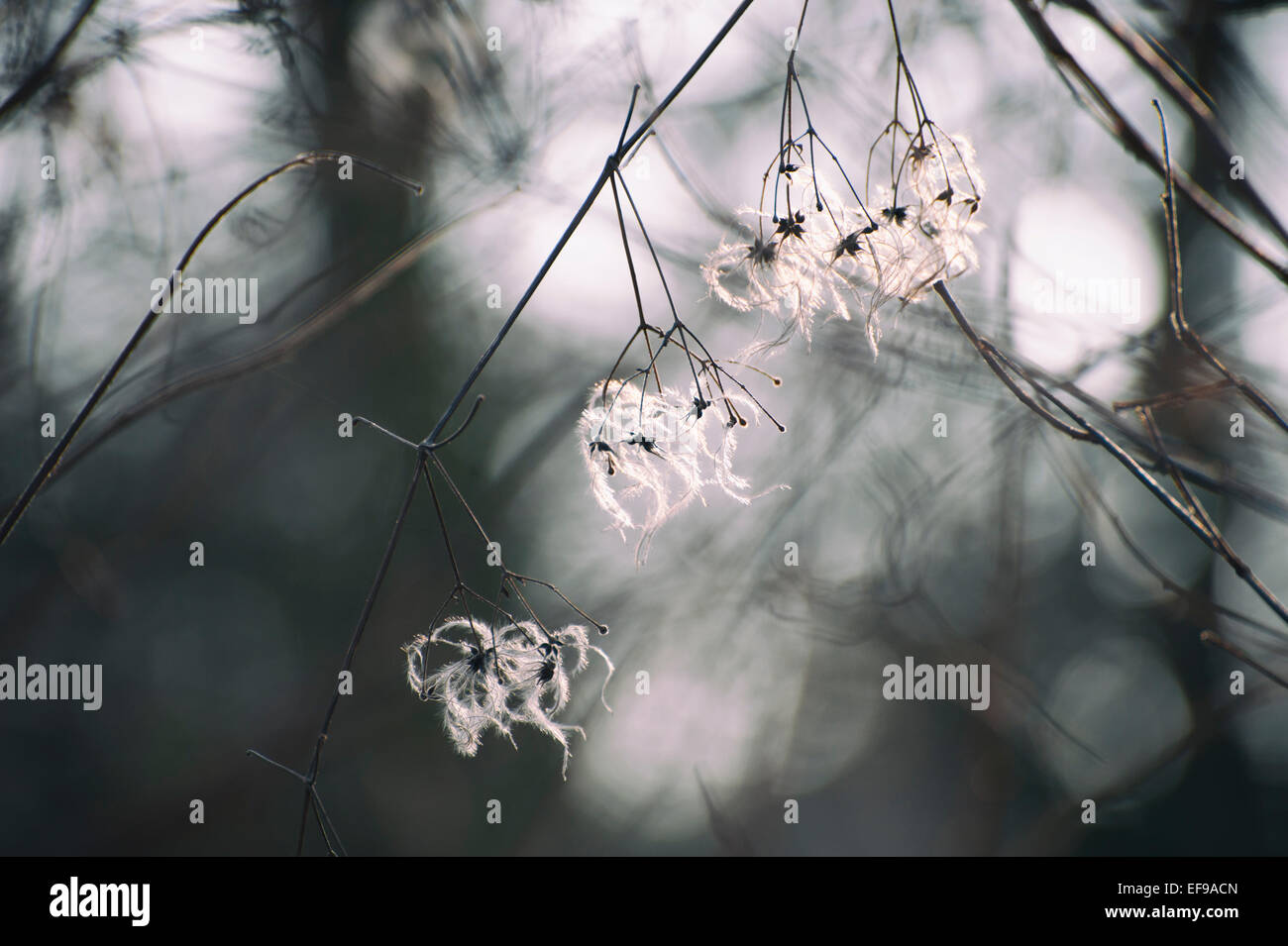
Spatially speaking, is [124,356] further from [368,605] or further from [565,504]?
[565,504]

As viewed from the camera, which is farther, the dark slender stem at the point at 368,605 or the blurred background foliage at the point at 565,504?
the blurred background foliage at the point at 565,504

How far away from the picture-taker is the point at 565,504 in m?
2.81

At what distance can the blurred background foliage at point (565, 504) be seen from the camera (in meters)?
1.35

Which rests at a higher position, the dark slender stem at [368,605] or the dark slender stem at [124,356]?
the dark slender stem at [124,356]

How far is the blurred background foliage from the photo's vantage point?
135 cm

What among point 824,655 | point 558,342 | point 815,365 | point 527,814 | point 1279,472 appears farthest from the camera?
point 527,814

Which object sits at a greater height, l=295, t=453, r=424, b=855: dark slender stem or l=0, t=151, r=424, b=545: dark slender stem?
l=0, t=151, r=424, b=545: dark slender stem

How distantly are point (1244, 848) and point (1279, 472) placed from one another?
2.40 metres

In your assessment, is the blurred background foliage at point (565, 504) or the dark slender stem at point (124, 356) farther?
the blurred background foliage at point (565, 504)

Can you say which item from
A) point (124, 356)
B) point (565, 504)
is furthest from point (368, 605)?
point (565, 504)

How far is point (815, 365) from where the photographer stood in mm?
2080
